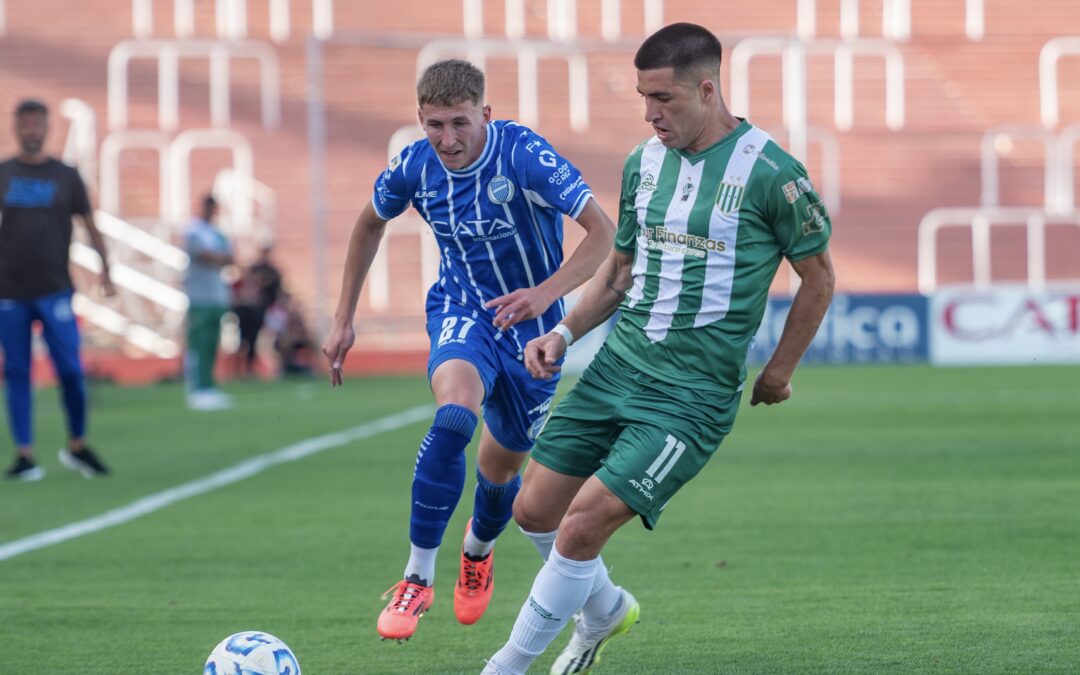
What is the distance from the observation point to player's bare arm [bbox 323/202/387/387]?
5941 mm

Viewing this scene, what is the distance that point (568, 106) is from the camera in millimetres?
26234

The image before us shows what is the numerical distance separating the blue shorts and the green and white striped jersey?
102 cm

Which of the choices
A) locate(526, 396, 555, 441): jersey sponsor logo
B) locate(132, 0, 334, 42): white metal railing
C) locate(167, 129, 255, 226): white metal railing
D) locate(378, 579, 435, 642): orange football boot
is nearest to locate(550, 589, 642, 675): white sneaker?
locate(378, 579, 435, 642): orange football boot

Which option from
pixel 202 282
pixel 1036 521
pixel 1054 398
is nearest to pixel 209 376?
pixel 202 282

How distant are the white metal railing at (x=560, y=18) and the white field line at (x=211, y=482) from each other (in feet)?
41.5

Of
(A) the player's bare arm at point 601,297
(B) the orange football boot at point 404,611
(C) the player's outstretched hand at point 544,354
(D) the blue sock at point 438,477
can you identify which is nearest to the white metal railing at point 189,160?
(D) the blue sock at point 438,477

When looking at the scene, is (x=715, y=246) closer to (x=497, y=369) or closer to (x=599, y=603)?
(x=599, y=603)

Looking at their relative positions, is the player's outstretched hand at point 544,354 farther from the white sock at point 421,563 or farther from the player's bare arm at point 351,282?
the player's bare arm at point 351,282

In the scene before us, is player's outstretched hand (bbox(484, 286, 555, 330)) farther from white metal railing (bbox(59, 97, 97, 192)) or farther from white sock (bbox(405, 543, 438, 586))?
white metal railing (bbox(59, 97, 97, 192))

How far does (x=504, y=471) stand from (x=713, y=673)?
1359 millimetres

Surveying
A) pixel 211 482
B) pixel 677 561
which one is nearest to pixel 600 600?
pixel 677 561

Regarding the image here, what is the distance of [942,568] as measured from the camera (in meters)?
6.79

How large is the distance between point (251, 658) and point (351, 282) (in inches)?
73.6

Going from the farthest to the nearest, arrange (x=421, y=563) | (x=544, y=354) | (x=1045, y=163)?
(x=1045, y=163)
(x=421, y=563)
(x=544, y=354)
